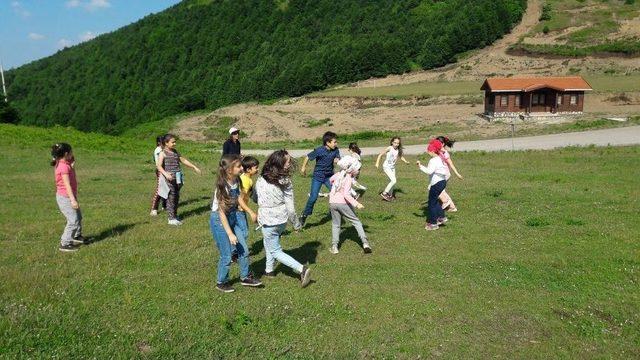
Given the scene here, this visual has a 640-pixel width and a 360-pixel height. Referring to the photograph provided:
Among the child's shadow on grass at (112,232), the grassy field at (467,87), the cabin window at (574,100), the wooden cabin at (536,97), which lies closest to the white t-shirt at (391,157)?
the child's shadow on grass at (112,232)

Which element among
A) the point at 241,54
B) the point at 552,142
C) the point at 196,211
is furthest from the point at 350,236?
Answer: the point at 241,54

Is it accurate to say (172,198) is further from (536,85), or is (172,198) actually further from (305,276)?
(536,85)

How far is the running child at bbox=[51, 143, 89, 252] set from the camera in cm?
914

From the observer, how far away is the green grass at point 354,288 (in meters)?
5.90

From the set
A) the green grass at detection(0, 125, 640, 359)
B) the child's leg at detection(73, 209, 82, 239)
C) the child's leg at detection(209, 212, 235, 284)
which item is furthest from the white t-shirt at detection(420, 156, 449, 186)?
the child's leg at detection(73, 209, 82, 239)

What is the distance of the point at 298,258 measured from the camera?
30.6ft

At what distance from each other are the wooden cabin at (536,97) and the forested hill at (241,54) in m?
63.5

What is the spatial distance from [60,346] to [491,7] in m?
142

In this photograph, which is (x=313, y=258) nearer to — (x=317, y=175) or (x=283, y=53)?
(x=317, y=175)

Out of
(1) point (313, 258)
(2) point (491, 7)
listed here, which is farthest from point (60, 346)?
(2) point (491, 7)

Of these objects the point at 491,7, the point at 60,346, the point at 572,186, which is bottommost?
the point at 572,186

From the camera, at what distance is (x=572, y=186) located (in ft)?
53.1

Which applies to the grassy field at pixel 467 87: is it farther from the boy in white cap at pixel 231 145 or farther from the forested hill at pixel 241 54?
the boy in white cap at pixel 231 145

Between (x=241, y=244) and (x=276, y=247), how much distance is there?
0.61 meters
